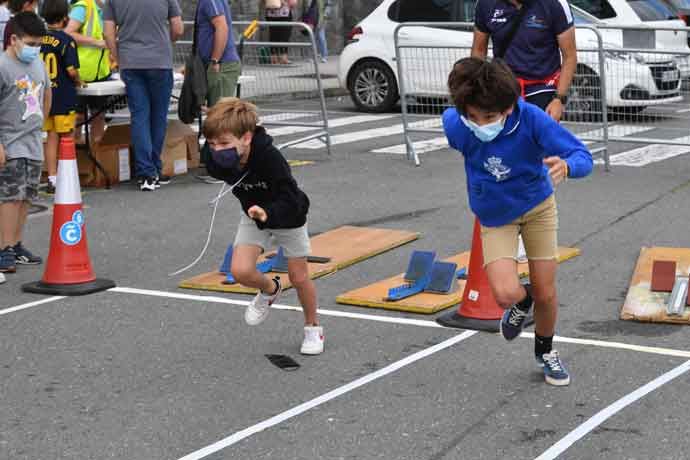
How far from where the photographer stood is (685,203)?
35.9 ft

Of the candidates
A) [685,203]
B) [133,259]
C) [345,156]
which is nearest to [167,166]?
[345,156]

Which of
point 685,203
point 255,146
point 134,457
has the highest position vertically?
point 255,146

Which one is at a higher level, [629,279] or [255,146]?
[255,146]

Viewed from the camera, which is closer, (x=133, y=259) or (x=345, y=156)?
(x=133, y=259)

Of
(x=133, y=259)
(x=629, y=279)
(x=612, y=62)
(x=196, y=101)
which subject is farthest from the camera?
(x=612, y=62)

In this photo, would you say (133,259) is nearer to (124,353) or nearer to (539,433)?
(124,353)

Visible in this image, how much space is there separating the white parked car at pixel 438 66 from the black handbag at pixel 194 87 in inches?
93.5

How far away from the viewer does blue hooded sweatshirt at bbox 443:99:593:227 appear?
227 inches

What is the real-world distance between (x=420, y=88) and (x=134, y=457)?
29.4ft

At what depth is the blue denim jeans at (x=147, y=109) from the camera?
39.2ft

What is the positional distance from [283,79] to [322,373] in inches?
331

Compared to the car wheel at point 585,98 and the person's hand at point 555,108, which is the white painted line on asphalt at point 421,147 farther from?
the person's hand at point 555,108

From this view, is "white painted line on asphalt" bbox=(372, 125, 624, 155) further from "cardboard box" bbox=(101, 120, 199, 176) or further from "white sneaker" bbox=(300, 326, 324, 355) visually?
"white sneaker" bbox=(300, 326, 324, 355)

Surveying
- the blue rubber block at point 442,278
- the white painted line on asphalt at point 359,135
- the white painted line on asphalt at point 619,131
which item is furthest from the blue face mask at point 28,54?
the white painted line on asphalt at point 359,135
